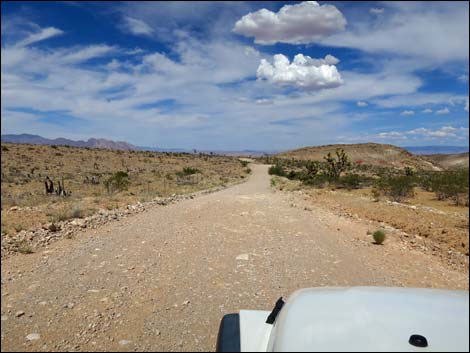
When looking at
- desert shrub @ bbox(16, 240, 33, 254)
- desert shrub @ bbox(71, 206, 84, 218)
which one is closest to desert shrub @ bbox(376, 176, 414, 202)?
desert shrub @ bbox(71, 206, 84, 218)

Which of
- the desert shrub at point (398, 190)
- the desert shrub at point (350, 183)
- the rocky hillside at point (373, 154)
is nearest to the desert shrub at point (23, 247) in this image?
the desert shrub at point (398, 190)

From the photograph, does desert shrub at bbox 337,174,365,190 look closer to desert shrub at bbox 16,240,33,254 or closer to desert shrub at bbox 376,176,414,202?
desert shrub at bbox 376,176,414,202

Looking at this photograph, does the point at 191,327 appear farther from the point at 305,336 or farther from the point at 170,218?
the point at 170,218

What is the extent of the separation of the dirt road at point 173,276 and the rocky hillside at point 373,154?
79.9 metres

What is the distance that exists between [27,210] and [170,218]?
4689mm

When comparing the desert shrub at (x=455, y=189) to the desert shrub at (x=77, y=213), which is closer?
the desert shrub at (x=77, y=213)

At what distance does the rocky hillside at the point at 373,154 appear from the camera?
287ft

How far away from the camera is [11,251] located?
633 centimetres

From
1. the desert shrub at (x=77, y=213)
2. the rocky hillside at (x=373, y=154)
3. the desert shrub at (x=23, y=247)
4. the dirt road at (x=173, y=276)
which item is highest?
the rocky hillside at (x=373, y=154)

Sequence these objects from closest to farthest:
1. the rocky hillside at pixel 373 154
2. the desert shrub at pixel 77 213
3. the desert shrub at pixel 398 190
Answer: the desert shrub at pixel 77 213
the desert shrub at pixel 398 190
the rocky hillside at pixel 373 154

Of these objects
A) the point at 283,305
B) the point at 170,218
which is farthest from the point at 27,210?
the point at 283,305

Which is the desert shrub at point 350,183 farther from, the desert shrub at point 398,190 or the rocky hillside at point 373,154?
the rocky hillside at point 373,154

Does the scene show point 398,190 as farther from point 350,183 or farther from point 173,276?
point 173,276

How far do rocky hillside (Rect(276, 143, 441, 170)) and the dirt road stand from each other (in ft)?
262
